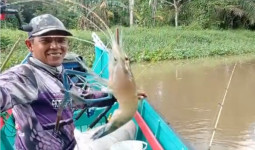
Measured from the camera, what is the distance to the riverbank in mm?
10859

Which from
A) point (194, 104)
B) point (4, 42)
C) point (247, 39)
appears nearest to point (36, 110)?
point (194, 104)

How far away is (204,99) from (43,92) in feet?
20.0

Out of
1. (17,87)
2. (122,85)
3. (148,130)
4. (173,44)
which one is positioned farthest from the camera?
(173,44)

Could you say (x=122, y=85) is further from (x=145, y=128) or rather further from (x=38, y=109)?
(x=145, y=128)

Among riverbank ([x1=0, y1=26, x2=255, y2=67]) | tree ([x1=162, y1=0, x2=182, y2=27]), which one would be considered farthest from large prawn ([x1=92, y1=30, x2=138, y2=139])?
tree ([x1=162, y1=0, x2=182, y2=27])

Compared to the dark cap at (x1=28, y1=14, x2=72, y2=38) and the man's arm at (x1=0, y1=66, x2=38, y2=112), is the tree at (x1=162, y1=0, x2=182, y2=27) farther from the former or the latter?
Result: the man's arm at (x1=0, y1=66, x2=38, y2=112)

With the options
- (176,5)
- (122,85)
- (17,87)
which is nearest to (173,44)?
(176,5)

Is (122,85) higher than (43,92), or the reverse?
(122,85)

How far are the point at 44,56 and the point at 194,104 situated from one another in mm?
5620

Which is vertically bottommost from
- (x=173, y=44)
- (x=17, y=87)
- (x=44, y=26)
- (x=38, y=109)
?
(x=173, y=44)

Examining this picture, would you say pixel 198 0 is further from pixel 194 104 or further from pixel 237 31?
pixel 194 104

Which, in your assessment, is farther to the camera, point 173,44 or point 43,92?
point 173,44

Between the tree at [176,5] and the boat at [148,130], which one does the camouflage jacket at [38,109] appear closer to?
the boat at [148,130]

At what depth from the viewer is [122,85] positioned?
854 millimetres
